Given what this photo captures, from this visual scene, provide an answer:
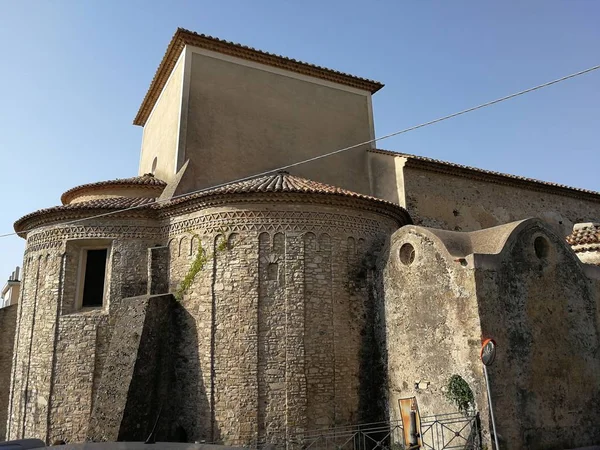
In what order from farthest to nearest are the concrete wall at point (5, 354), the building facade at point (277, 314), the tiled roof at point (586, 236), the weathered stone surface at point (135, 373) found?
1. the concrete wall at point (5, 354)
2. the tiled roof at point (586, 236)
3. the weathered stone surface at point (135, 373)
4. the building facade at point (277, 314)

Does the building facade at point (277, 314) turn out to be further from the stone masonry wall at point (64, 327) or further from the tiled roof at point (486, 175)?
the tiled roof at point (486, 175)

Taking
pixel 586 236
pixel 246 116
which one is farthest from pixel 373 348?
pixel 246 116

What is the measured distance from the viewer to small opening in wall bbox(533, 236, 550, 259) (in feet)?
31.5

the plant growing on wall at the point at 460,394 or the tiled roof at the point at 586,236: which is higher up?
the tiled roof at the point at 586,236

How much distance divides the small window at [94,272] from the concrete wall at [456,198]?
27.0ft

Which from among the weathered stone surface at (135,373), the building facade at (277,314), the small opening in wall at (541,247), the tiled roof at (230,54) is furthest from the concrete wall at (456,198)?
the weathered stone surface at (135,373)

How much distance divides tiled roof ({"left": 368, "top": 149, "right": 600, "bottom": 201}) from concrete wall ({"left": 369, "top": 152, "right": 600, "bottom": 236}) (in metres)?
0.10

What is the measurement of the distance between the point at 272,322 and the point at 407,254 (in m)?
3.20

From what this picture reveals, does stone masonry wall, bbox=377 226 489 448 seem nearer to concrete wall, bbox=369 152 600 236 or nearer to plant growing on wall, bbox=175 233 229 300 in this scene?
plant growing on wall, bbox=175 233 229 300

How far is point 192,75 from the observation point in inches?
539

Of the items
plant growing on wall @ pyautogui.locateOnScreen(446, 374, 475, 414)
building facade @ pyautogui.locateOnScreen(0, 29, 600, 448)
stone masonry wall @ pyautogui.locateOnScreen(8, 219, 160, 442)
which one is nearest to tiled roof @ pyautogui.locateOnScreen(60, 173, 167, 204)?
building facade @ pyautogui.locateOnScreen(0, 29, 600, 448)

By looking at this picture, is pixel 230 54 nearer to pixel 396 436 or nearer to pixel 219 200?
pixel 219 200

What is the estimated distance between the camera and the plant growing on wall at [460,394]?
8.09m

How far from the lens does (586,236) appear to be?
40.3 ft
